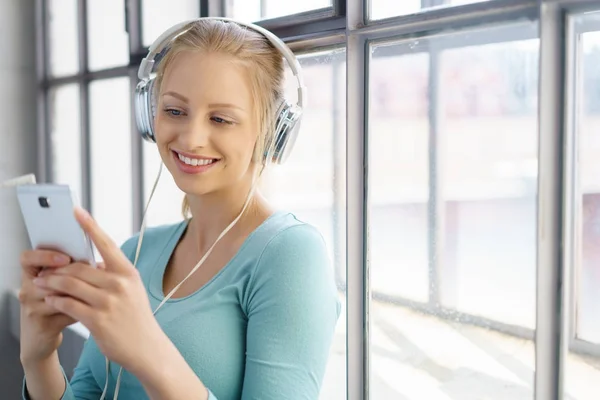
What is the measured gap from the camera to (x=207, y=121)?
41.4 inches

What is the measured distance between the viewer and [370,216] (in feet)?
4.42

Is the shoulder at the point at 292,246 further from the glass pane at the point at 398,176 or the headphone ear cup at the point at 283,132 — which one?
the glass pane at the point at 398,176

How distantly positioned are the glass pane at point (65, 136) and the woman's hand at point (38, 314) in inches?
75.4

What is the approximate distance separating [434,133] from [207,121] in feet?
1.53

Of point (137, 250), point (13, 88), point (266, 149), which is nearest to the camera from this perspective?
point (266, 149)

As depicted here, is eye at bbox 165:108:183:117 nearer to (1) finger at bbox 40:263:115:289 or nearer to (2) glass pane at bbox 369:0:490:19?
(1) finger at bbox 40:263:115:289

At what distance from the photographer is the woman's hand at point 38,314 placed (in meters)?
0.88

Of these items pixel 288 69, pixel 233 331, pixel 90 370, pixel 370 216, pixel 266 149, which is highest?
pixel 288 69

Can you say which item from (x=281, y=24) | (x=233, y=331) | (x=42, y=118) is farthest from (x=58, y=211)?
(x=42, y=118)

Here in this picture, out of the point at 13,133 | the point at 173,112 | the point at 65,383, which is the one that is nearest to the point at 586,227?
the point at 173,112

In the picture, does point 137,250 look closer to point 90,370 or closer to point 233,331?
point 90,370

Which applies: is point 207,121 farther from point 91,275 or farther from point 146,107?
point 91,275

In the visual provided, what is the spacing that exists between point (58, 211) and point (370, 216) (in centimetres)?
67

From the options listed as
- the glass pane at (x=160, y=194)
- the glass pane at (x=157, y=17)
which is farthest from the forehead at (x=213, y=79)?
the glass pane at (x=160, y=194)
